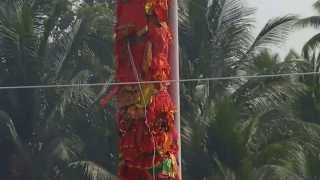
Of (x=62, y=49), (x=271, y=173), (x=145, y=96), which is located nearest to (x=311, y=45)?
(x=62, y=49)

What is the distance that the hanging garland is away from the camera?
898 cm

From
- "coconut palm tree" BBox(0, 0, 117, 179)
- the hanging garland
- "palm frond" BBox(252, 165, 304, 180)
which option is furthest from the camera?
"coconut palm tree" BBox(0, 0, 117, 179)

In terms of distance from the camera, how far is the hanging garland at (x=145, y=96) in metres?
8.98

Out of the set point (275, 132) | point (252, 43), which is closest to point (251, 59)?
point (252, 43)

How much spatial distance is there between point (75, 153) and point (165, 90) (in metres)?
8.83

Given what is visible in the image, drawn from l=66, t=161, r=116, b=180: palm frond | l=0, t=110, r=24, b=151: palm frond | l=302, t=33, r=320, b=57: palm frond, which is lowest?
l=66, t=161, r=116, b=180: palm frond

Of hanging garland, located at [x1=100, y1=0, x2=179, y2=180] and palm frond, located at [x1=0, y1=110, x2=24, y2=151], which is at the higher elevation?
hanging garland, located at [x1=100, y1=0, x2=179, y2=180]

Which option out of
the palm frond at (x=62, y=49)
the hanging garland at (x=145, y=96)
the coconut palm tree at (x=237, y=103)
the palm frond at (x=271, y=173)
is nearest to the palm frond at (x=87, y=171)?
the coconut palm tree at (x=237, y=103)

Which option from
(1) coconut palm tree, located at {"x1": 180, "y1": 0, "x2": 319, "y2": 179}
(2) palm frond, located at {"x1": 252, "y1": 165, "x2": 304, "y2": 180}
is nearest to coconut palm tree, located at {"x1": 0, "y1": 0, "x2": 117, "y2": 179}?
(1) coconut palm tree, located at {"x1": 180, "y1": 0, "x2": 319, "y2": 179}

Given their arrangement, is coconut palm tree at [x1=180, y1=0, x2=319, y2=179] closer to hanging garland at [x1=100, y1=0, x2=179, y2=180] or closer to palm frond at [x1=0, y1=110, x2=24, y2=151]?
palm frond at [x1=0, y1=110, x2=24, y2=151]

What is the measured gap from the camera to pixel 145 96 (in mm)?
9023

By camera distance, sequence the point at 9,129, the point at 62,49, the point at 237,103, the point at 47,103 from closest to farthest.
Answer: the point at 237,103
the point at 9,129
the point at 47,103
the point at 62,49

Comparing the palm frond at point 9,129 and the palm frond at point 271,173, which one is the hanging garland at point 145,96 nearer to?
the palm frond at point 271,173

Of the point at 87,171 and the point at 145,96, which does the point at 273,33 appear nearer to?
the point at 87,171
